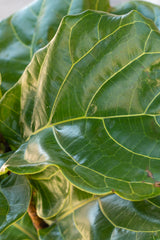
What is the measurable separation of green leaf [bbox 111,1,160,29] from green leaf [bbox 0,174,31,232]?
35cm

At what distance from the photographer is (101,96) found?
0.39 metres

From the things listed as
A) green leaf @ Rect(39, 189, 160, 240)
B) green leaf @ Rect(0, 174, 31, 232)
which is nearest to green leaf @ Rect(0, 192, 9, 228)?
green leaf @ Rect(0, 174, 31, 232)

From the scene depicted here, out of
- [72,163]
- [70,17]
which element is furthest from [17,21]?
[72,163]

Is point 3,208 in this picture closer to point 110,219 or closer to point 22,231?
point 110,219

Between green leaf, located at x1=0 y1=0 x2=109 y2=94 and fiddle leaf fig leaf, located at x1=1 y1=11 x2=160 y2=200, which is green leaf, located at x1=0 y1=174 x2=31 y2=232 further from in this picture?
green leaf, located at x1=0 y1=0 x2=109 y2=94

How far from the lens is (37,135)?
417 millimetres

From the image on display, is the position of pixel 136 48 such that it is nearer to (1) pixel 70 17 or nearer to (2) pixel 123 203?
(1) pixel 70 17

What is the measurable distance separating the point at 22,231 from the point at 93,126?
0.34 metres

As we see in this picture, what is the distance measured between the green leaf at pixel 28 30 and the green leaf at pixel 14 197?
0.57ft

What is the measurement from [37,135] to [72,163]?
3.3 inches

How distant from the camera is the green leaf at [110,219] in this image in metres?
0.43

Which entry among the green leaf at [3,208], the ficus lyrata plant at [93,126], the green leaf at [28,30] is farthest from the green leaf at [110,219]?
the green leaf at [28,30]

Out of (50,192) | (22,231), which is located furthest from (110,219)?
(22,231)

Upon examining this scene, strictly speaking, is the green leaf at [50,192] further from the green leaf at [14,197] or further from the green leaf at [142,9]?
the green leaf at [142,9]
